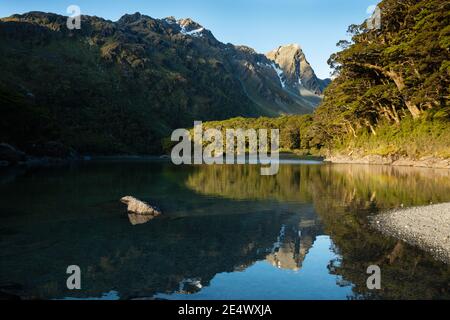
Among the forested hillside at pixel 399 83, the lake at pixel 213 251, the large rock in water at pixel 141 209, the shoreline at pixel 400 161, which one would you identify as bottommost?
the lake at pixel 213 251

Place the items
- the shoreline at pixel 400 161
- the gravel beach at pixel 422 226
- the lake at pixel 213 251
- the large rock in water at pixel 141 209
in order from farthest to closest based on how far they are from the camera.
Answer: the shoreline at pixel 400 161, the large rock in water at pixel 141 209, the gravel beach at pixel 422 226, the lake at pixel 213 251

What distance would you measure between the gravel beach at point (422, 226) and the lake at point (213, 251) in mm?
670

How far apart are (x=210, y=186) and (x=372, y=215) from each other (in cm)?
2086

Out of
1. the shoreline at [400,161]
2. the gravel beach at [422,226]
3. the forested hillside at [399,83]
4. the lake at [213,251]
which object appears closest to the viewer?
the lake at [213,251]

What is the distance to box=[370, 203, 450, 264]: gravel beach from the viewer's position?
604 inches

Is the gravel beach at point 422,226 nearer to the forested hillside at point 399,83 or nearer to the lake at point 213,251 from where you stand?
the lake at point 213,251

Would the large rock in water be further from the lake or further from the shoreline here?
the shoreline

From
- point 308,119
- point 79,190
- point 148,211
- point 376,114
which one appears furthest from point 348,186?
point 308,119

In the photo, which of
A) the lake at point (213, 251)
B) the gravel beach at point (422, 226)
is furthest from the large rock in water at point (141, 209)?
the gravel beach at point (422, 226)

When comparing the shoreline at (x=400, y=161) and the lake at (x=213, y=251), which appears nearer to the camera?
the lake at (x=213, y=251)

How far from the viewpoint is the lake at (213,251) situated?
11.9 metres

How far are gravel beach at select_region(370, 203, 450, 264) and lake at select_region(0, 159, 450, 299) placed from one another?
2.20 ft

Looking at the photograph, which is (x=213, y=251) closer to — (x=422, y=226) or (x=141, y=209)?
(x=141, y=209)

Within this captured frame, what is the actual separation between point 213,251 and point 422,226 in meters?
10.4
